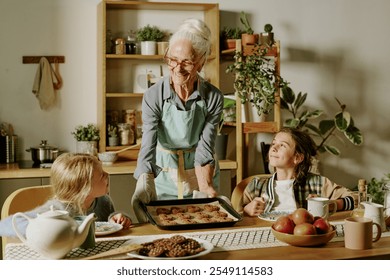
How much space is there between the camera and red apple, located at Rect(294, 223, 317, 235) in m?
1.79

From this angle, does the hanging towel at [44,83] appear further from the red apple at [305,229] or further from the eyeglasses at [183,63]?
the red apple at [305,229]

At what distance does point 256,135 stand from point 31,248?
2867mm

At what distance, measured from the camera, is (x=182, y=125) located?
2.55 metres

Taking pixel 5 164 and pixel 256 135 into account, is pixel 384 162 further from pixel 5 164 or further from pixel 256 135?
pixel 5 164

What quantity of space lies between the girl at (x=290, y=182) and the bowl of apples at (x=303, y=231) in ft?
1.64

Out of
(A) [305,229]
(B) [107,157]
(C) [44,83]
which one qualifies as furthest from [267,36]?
(A) [305,229]

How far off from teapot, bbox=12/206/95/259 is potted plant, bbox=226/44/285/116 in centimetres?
237

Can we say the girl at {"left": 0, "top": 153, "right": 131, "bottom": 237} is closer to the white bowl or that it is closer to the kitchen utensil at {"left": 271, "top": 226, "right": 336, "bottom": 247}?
the kitchen utensil at {"left": 271, "top": 226, "right": 336, "bottom": 247}

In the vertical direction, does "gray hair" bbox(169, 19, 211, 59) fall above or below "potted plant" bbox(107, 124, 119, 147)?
above

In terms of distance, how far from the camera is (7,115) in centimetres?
401

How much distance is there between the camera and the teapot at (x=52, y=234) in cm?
159

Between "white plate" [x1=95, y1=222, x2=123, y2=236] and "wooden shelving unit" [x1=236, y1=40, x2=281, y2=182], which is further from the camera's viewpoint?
"wooden shelving unit" [x1=236, y1=40, x2=281, y2=182]

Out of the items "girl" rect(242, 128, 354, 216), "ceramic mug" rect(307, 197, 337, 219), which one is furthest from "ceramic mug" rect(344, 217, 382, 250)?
"girl" rect(242, 128, 354, 216)

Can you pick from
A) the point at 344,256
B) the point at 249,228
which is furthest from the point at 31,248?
the point at 344,256
